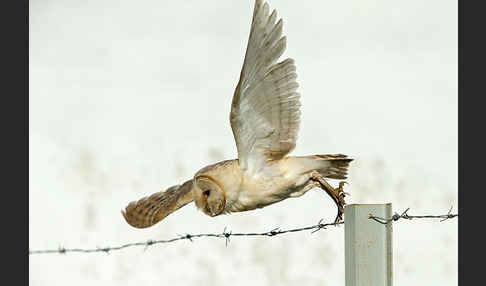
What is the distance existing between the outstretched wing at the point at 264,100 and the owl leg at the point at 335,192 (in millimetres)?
106

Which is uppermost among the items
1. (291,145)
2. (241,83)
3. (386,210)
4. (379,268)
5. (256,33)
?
(256,33)

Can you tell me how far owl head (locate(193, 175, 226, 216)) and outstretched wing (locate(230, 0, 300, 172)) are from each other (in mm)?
97

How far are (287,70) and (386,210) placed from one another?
1.59ft

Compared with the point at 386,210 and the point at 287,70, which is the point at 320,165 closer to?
the point at 287,70

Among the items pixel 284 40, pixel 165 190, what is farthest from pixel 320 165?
pixel 165 190

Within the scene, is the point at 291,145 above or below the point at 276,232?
above

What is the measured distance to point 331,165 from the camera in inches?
78.6

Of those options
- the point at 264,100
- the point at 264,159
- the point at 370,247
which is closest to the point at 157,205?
the point at 264,159

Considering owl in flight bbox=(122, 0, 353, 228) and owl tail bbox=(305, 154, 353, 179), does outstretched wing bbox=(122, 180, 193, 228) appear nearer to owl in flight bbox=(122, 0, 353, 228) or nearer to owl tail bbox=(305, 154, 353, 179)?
owl in flight bbox=(122, 0, 353, 228)

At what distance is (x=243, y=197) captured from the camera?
76.7 inches

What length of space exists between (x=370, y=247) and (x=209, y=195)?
54cm

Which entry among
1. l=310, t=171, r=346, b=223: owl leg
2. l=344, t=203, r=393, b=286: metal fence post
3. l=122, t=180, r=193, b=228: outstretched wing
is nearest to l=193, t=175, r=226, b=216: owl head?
l=122, t=180, r=193, b=228: outstretched wing

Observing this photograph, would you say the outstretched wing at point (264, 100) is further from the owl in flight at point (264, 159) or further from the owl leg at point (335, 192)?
the owl leg at point (335, 192)

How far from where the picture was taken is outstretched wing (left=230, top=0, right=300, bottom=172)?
1.83 meters
